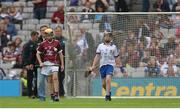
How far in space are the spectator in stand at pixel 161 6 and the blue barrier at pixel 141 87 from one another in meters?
4.36

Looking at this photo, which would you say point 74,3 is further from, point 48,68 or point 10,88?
point 48,68

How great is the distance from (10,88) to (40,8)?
5.35 metres

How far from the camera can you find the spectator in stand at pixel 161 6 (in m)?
27.8

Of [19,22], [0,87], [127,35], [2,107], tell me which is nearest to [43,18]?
→ [19,22]

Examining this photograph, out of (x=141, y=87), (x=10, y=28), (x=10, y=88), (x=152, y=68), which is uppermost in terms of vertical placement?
(x=10, y=28)

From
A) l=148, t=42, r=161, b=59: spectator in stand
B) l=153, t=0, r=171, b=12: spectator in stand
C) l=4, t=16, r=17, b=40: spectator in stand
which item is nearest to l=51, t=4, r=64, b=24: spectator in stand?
l=4, t=16, r=17, b=40: spectator in stand

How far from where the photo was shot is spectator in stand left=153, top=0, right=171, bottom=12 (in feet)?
91.0

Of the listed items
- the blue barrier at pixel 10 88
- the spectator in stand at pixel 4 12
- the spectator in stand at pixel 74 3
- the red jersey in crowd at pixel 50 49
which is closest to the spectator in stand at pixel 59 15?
the spectator in stand at pixel 74 3

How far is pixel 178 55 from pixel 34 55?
446 cm

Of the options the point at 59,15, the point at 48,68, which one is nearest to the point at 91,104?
the point at 48,68

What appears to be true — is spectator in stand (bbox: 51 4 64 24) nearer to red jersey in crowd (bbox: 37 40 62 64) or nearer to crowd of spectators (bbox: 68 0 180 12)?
crowd of spectators (bbox: 68 0 180 12)

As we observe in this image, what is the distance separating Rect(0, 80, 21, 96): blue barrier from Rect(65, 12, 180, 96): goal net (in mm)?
2473

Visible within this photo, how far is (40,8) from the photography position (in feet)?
101

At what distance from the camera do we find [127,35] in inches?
955
